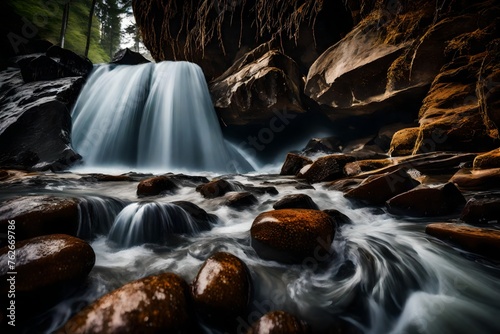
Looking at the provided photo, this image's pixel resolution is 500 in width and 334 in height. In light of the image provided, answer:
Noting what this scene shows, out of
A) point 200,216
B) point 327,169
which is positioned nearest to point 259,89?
point 327,169

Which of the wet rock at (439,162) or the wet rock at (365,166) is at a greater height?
the wet rock at (439,162)

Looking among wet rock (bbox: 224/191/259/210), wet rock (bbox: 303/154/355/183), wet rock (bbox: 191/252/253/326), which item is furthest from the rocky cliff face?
wet rock (bbox: 191/252/253/326)

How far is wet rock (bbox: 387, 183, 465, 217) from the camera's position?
336cm

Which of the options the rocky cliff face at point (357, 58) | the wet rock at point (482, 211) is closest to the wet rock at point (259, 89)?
the rocky cliff face at point (357, 58)

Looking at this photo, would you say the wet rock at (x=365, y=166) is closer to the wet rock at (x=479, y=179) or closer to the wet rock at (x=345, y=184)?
the wet rock at (x=345, y=184)

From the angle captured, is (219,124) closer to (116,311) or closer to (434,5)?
(434,5)

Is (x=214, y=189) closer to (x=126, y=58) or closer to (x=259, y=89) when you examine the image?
Result: (x=259, y=89)

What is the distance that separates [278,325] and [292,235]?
97 centimetres

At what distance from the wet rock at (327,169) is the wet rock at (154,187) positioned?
353cm

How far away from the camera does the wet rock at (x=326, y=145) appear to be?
10.3 m

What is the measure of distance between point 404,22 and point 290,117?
5.45m

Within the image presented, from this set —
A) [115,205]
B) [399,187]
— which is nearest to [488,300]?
[399,187]

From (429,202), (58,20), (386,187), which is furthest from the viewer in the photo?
(58,20)

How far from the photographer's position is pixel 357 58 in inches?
326
